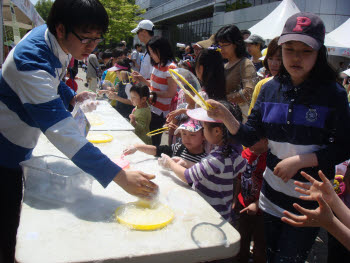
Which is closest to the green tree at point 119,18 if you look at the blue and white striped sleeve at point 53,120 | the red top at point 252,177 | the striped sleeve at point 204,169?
the red top at point 252,177

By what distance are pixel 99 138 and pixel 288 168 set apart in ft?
4.82

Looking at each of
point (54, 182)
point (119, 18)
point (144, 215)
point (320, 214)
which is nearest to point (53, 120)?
point (54, 182)

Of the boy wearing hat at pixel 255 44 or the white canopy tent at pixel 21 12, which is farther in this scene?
the boy wearing hat at pixel 255 44

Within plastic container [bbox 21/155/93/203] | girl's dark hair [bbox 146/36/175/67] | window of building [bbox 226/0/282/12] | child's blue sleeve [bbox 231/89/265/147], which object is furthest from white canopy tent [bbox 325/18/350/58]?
window of building [bbox 226/0/282/12]

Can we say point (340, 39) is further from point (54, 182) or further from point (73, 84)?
point (54, 182)

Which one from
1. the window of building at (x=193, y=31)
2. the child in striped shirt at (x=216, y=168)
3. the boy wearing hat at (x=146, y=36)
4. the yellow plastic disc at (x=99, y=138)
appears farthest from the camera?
the window of building at (x=193, y=31)

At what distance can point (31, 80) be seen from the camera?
4.17 feet

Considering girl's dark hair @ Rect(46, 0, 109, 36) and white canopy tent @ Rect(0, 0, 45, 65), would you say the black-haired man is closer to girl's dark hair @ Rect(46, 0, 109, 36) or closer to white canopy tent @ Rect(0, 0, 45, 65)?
girl's dark hair @ Rect(46, 0, 109, 36)

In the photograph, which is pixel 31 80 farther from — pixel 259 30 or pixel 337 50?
pixel 337 50

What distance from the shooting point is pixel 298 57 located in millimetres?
1455

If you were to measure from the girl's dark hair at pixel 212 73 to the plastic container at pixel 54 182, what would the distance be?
143 centimetres

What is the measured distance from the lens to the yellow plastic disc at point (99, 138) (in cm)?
Answer: 227

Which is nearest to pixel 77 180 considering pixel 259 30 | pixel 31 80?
pixel 31 80

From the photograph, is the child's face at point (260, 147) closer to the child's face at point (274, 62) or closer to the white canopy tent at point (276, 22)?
the child's face at point (274, 62)
